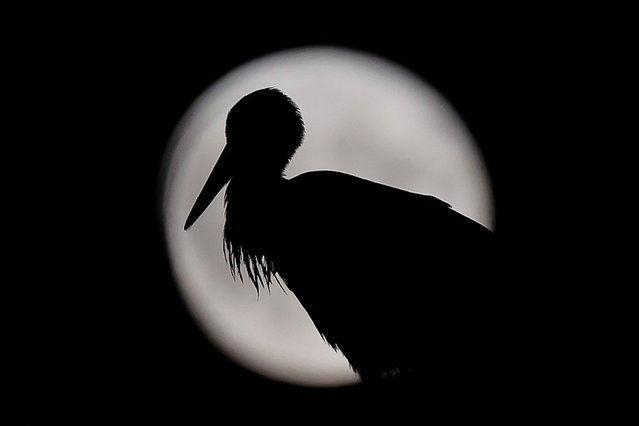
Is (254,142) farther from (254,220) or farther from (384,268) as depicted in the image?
(384,268)

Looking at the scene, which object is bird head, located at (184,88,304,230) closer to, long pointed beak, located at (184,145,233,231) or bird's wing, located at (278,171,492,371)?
long pointed beak, located at (184,145,233,231)

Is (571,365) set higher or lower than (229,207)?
lower

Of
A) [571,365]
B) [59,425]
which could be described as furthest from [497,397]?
[59,425]

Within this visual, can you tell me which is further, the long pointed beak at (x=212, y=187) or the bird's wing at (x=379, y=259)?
the long pointed beak at (x=212, y=187)

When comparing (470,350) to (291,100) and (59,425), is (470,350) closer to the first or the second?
(291,100)

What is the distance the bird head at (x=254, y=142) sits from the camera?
2.37 metres

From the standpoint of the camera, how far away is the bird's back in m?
2.00

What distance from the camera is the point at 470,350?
75.0 inches

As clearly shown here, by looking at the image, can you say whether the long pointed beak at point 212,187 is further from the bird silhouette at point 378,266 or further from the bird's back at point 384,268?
the bird's back at point 384,268

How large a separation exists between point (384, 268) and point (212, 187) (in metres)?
0.70

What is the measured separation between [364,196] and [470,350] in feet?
1.85

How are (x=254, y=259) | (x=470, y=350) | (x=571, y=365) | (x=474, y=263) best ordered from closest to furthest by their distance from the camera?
(x=571, y=365) < (x=470, y=350) < (x=474, y=263) < (x=254, y=259)

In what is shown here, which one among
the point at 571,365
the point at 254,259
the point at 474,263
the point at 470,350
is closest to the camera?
the point at 571,365

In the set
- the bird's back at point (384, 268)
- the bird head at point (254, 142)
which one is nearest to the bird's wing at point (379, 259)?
the bird's back at point (384, 268)
